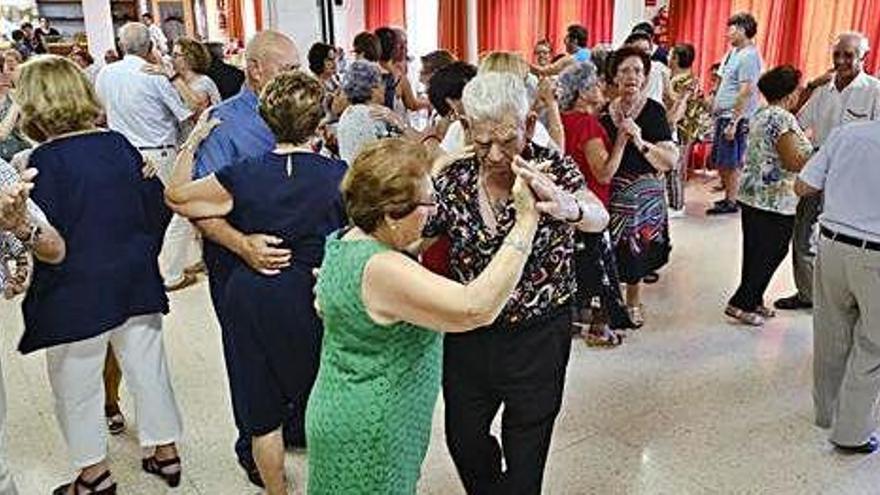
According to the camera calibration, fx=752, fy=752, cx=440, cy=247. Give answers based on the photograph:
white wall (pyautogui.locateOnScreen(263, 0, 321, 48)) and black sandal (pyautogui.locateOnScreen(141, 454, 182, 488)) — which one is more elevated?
white wall (pyautogui.locateOnScreen(263, 0, 321, 48))

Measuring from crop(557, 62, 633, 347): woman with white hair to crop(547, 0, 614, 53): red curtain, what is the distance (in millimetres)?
4523

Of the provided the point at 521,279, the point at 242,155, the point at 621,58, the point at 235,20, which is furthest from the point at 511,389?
the point at 235,20

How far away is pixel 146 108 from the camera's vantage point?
15.2 ft

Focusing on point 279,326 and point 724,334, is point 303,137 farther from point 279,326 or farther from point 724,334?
point 724,334

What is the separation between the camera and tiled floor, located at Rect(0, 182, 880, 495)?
273 centimetres

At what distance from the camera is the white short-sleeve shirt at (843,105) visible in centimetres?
390

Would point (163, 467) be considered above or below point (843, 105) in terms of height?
below

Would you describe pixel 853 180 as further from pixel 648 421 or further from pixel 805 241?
pixel 805 241

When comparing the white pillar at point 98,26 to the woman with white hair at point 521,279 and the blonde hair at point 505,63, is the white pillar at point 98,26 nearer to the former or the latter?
the blonde hair at point 505,63

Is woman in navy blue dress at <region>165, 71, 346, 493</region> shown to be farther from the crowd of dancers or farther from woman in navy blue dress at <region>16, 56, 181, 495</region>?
woman in navy blue dress at <region>16, 56, 181, 495</region>

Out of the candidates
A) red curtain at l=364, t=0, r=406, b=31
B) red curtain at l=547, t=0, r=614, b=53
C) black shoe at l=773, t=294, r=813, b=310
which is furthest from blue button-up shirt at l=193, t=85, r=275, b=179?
red curtain at l=364, t=0, r=406, b=31

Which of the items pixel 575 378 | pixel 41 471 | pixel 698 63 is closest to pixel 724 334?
pixel 575 378

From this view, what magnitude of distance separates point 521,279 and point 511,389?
294 millimetres

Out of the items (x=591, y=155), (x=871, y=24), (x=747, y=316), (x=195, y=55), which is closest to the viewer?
(x=591, y=155)
